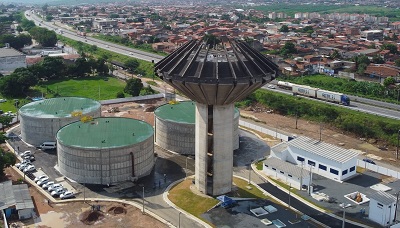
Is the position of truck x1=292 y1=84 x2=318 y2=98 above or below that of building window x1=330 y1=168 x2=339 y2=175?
above

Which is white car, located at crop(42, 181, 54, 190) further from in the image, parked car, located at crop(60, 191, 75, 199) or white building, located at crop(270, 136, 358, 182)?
white building, located at crop(270, 136, 358, 182)

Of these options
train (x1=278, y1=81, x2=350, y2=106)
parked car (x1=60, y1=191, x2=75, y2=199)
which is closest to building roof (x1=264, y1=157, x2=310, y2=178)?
parked car (x1=60, y1=191, x2=75, y2=199)

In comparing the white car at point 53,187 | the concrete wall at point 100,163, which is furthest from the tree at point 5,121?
the white car at point 53,187

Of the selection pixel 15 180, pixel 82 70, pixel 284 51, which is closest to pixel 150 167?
pixel 15 180

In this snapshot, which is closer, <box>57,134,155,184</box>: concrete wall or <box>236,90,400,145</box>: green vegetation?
<box>57,134,155,184</box>: concrete wall

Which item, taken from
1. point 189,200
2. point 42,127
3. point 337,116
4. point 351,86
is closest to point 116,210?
point 189,200

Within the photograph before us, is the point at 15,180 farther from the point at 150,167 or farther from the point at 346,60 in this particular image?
the point at 346,60
